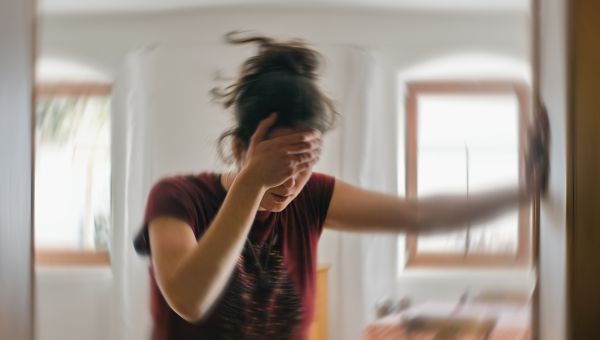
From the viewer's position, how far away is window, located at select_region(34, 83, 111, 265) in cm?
78

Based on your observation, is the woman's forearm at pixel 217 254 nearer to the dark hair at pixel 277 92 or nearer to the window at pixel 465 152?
the dark hair at pixel 277 92

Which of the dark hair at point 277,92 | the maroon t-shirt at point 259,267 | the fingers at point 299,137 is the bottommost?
the maroon t-shirt at point 259,267

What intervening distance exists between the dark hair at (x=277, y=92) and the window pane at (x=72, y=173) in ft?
0.47

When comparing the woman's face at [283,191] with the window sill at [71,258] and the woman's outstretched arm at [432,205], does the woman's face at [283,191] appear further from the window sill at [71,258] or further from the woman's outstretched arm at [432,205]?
the window sill at [71,258]

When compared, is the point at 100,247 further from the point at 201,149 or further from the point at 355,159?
the point at 355,159

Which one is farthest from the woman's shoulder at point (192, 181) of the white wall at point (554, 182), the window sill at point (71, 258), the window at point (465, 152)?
the white wall at point (554, 182)

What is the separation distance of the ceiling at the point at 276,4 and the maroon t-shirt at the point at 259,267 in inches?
7.7

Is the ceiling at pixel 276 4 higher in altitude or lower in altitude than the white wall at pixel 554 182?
higher

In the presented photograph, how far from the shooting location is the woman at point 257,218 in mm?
754

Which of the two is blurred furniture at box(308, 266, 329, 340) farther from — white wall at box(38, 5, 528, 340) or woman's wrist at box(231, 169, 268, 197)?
woman's wrist at box(231, 169, 268, 197)

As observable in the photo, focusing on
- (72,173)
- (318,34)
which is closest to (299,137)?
(318,34)

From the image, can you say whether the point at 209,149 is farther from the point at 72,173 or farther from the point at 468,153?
the point at 468,153

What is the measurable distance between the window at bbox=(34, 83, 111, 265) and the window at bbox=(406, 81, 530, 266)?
1.15 feet

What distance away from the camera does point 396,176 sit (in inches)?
30.4
